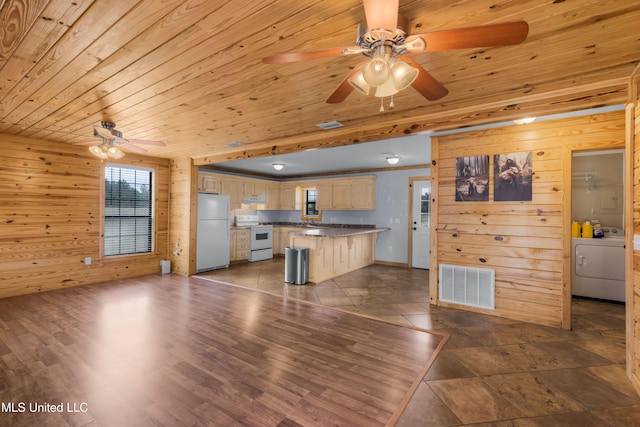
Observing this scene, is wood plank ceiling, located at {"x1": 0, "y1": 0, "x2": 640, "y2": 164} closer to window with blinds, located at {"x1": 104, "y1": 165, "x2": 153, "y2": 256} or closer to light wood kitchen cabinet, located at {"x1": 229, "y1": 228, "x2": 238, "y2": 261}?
window with blinds, located at {"x1": 104, "y1": 165, "x2": 153, "y2": 256}

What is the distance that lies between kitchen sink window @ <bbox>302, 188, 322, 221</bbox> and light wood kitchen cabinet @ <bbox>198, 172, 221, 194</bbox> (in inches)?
102

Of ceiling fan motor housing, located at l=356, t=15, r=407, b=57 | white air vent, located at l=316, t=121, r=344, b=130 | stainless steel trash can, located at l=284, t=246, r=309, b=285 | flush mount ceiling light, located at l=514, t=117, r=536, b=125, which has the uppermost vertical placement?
white air vent, located at l=316, t=121, r=344, b=130

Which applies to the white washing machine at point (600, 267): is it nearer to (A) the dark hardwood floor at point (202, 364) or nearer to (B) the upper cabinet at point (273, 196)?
(A) the dark hardwood floor at point (202, 364)

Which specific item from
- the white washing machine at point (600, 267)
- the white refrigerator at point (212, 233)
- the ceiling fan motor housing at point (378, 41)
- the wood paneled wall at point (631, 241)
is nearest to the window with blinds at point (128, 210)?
the white refrigerator at point (212, 233)

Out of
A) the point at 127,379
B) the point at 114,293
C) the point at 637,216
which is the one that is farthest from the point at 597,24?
the point at 114,293

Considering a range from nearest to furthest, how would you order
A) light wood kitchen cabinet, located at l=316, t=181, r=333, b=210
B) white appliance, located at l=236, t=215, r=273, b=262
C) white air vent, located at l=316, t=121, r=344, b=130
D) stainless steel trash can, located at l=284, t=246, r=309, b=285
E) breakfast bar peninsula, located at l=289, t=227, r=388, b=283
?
white air vent, located at l=316, t=121, r=344, b=130, stainless steel trash can, located at l=284, t=246, r=309, b=285, breakfast bar peninsula, located at l=289, t=227, r=388, b=283, white appliance, located at l=236, t=215, r=273, b=262, light wood kitchen cabinet, located at l=316, t=181, r=333, b=210

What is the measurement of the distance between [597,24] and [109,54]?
316cm

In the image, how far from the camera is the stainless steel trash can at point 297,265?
514 cm

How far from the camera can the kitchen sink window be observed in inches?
330

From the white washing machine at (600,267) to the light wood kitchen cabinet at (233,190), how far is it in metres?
6.97

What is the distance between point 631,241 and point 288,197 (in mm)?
7387

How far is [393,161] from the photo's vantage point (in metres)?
5.60

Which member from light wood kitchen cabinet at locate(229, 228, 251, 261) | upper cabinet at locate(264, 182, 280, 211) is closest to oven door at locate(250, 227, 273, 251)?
light wood kitchen cabinet at locate(229, 228, 251, 261)

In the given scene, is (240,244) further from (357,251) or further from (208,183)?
(357,251)
